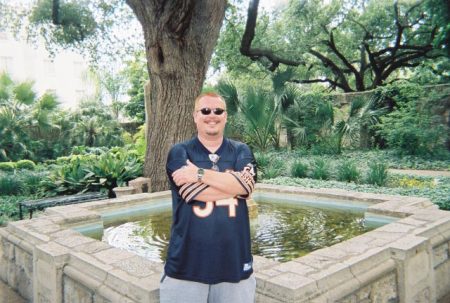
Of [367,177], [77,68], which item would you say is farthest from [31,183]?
[77,68]

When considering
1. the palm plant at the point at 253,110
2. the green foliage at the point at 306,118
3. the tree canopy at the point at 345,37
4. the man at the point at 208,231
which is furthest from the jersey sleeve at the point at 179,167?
the tree canopy at the point at 345,37

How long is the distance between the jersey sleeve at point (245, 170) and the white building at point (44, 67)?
28.4 m

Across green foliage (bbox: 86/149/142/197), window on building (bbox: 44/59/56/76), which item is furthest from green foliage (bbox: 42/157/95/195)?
window on building (bbox: 44/59/56/76)

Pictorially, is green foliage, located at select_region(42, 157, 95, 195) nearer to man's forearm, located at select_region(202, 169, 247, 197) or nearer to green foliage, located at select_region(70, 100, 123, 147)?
man's forearm, located at select_region(202, 169, 247, 197)

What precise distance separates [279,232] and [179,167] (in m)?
2.62

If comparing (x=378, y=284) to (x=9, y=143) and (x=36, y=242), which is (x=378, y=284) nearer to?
(x=36, y=242)

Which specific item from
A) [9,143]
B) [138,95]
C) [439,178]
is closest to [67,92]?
[138,95]

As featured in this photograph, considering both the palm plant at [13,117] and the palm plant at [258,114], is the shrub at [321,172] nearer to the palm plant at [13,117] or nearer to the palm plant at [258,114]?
the palm plant at [258,114]

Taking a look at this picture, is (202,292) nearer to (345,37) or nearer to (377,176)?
(377,176)

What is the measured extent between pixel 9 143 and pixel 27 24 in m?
3.45

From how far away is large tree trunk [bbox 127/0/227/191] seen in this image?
5.80 metres

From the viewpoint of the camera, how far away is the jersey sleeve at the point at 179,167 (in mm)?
1842

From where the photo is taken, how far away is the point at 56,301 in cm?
300

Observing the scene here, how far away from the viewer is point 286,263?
8.90ft
